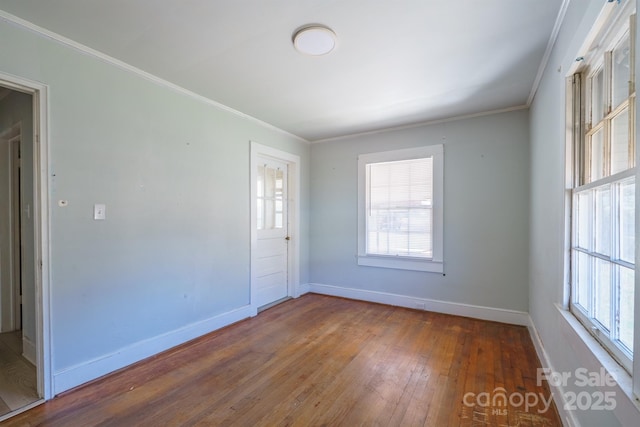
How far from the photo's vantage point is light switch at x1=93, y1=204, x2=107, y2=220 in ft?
7.41

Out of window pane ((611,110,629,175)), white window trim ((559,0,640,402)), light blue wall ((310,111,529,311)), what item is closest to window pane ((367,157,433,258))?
light blue wall ((310,111,529,311))

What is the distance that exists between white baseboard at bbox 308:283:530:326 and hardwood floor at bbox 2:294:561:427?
13 centimetres

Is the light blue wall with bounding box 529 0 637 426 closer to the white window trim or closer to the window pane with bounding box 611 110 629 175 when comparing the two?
the white window trim

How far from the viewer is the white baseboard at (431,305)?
132 inches

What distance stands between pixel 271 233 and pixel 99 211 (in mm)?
2196

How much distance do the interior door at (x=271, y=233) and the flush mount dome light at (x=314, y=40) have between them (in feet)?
6.40

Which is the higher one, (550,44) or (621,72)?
(550,44)

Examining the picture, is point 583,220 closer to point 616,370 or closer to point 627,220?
point 627,220

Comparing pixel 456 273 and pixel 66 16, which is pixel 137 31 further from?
pixel 456 273

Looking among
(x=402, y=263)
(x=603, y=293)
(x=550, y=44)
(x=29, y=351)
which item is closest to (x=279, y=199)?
(x=402, y=263)

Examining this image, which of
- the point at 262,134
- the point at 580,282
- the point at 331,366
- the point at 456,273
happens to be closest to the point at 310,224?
the point at 262,134

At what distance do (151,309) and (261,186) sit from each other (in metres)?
2.01

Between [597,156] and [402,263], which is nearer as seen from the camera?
[597,156]

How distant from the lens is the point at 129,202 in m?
2.48
